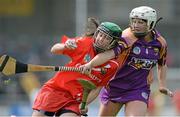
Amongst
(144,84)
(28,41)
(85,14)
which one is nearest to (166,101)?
(85,14)

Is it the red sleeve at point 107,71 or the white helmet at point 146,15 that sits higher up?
the white helmet at point 146,15

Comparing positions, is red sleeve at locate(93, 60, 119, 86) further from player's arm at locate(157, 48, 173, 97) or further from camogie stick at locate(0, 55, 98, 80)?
player's arm at locate(157, 48, 173, 97)

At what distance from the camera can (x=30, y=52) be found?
69.4 feet

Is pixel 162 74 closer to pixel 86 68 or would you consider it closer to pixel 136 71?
pixel 136 71

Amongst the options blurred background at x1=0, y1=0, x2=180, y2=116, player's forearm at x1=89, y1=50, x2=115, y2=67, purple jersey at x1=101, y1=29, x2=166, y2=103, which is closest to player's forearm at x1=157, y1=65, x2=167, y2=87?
purple jersey at x1=101, y1=29, x2=166, y2=103

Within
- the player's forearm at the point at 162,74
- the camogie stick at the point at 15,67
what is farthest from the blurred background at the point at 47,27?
the camogie stick at the point at 15,67

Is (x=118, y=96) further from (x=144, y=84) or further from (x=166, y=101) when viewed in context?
(x=166, y=101)

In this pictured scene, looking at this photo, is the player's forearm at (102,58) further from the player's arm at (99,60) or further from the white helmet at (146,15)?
the white helmet at (146,15)

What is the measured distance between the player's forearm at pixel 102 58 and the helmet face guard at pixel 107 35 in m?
0.05

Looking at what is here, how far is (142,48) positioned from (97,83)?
0.71m

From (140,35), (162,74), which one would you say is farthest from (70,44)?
(162,74)

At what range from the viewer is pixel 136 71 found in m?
9.66

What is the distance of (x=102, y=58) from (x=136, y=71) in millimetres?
811

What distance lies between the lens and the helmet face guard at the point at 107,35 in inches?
353
